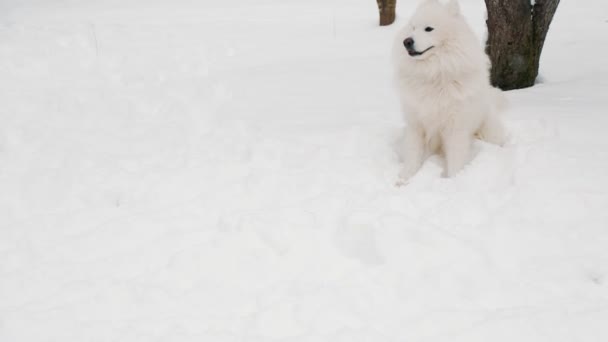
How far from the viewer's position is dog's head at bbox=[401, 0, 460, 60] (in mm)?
2807

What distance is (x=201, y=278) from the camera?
2217 mm

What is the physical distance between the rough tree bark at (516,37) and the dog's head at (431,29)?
1.34 metres

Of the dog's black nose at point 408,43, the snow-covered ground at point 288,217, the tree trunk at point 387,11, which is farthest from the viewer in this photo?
the tree trunk at point 387,11

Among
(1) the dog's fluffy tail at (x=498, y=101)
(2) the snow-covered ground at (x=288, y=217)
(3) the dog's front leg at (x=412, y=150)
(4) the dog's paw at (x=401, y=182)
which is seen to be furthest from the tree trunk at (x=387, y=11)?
(4) the dog's paw at (x=401, y=182)

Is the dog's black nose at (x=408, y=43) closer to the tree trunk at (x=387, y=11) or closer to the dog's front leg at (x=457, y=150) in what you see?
the dog's front leg at (x=457, y=150)

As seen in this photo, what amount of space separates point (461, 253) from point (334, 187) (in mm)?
909

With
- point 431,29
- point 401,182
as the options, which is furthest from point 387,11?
point 401,182

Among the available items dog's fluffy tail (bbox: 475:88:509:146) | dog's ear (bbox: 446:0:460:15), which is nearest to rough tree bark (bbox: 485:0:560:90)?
dog's fluffy tail (bbox: 475:88:509:146)

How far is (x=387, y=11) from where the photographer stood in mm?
7723

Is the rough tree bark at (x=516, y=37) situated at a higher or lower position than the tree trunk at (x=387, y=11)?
higher

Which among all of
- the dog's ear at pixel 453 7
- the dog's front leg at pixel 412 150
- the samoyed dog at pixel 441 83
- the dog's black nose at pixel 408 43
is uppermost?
the dog's ear at pixel 453 7

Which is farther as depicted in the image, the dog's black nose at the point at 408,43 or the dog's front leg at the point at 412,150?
the dog's front leg at the point at 412,150

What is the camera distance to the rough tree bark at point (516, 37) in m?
3.91

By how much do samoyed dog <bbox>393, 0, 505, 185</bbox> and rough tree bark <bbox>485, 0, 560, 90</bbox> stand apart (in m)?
1.21
